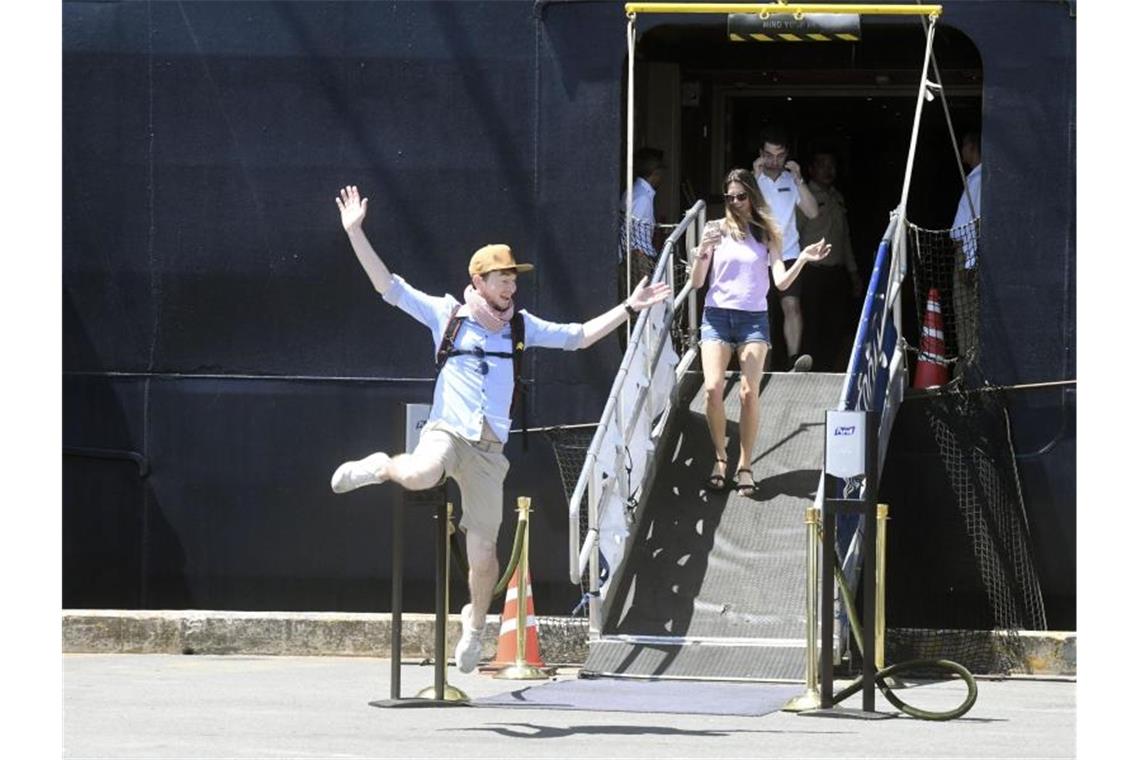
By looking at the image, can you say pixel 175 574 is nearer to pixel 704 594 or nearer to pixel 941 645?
pixel 704 594

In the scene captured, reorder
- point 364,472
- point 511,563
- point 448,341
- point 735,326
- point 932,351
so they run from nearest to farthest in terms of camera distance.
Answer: point 364,472 < point 448,341 < point 511,563 < point 735,326 < point 932,351

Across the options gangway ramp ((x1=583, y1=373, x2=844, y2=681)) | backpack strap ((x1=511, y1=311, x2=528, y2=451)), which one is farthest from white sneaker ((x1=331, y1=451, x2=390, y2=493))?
gangway ramp ((x1=583, y1=373, x2=844, y2=681))

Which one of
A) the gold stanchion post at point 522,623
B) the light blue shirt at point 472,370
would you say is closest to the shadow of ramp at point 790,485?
the gold stanchion post at point 522,623

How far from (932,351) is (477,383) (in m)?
5.74

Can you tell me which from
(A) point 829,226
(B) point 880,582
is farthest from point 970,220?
(B) point 880,582

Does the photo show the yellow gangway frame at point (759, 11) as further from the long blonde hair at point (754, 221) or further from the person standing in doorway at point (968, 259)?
Result: the long blonde hair at point (754, 221)

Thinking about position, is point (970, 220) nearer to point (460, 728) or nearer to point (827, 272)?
point (827, 272)

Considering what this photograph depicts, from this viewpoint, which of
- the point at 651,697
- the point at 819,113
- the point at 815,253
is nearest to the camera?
the point at 651,697

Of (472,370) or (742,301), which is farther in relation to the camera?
(742,301)

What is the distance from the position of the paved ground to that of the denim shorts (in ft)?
7.84

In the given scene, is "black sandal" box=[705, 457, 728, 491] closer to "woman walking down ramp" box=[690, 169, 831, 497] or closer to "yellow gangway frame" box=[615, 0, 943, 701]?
"woman walking down ramp" box=[690, 169, 831, 497]

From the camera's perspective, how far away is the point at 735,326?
14.6 m

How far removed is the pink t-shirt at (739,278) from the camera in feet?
47.4
